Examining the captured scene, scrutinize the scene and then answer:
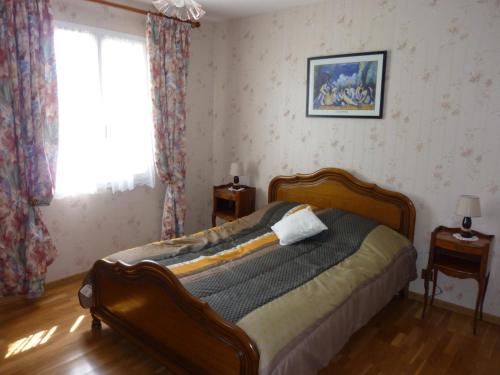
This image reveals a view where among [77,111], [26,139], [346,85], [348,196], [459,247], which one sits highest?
[346,85]

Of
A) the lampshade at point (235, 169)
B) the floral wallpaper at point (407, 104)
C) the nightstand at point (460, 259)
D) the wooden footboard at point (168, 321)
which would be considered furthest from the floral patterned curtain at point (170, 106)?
the nightstand at point (460, 259)

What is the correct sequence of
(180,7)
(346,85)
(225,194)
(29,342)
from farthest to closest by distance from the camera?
(225,194) < (346,85) < (29,342) < (180,7)

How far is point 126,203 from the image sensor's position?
3941 mm

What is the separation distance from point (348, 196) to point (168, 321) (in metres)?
2.10

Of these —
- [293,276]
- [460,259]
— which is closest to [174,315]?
[293,276]

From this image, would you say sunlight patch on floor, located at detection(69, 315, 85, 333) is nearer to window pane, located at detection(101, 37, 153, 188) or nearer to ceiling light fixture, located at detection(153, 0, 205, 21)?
window pane, located at detection(101, 37, 153, 188)

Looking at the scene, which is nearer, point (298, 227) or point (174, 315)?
point (174, 315)

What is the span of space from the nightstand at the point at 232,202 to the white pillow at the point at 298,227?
1.01m

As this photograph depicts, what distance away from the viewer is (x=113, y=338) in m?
2.68

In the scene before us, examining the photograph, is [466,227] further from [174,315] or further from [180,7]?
[180,7]

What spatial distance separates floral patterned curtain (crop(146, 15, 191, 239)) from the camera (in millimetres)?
3770

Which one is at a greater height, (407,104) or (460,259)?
(407,104)

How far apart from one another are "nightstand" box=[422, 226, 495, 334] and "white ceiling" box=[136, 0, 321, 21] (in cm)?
244

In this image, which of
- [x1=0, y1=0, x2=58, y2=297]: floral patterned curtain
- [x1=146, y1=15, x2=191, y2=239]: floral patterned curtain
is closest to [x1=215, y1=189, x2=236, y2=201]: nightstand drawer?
[x1=146, y1=15, x2=191, y2=239]: floral patterned curtain
